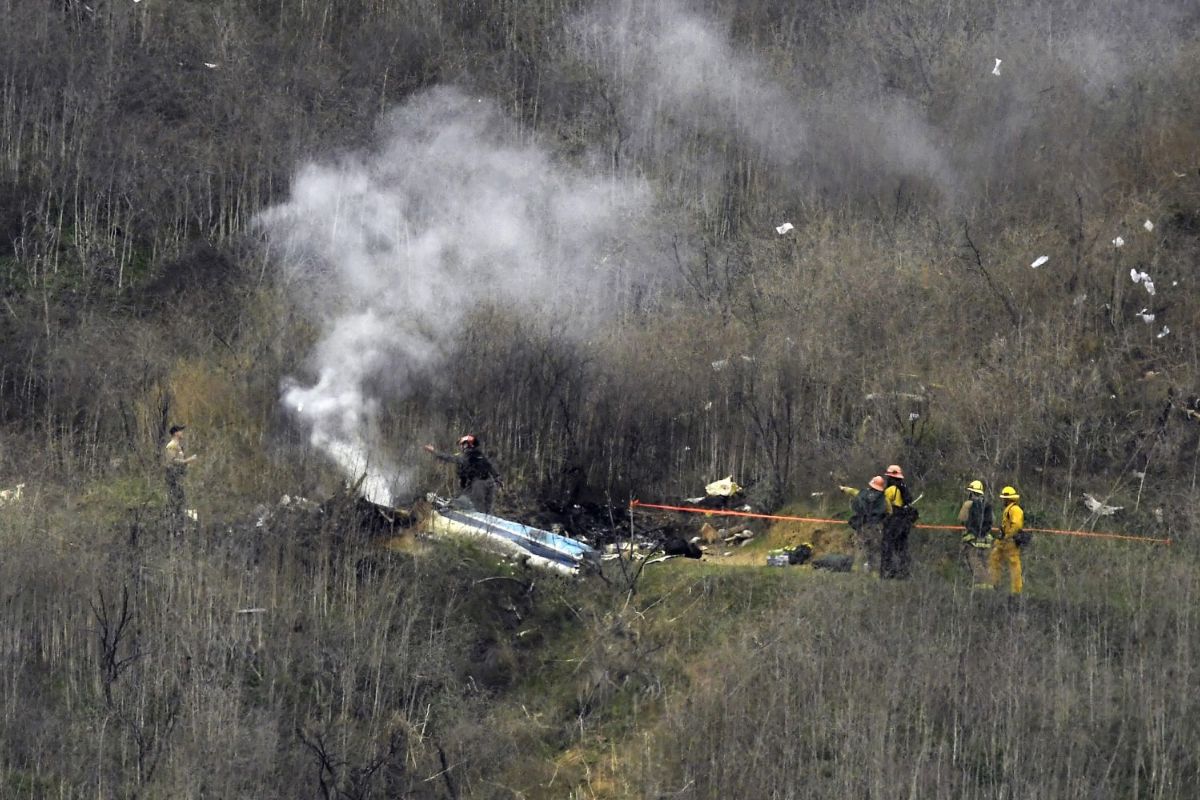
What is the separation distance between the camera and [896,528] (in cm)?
1691

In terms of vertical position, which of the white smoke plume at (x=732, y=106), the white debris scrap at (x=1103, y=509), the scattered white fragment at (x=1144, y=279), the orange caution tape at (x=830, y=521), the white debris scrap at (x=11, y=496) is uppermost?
the white smoke plume at (x=732, y=106)

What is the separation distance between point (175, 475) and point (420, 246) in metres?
6.15

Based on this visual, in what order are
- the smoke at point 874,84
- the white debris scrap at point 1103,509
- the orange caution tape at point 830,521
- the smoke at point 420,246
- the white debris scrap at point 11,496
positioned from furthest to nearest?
the smoke at point 874,84, the smoke at point 420,246, the white debris scrap at point 11,496, the white debris scrap at point 1103,509, the orange caution tape at point 830,521

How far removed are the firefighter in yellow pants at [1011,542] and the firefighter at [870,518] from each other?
3.49ft

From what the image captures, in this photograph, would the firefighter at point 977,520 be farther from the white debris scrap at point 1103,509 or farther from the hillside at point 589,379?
the white debris scrap at point 1103,509

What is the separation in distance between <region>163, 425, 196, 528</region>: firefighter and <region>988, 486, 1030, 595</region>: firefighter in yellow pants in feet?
25.6

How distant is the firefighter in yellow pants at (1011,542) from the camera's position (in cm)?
1642

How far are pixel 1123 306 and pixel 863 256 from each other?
11.3 feet

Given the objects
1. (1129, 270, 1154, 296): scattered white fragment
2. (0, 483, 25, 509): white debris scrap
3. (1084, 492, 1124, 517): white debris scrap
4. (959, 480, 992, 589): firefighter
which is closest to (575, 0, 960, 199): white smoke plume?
(1129, 270, 1154, 296): scattered white fragment

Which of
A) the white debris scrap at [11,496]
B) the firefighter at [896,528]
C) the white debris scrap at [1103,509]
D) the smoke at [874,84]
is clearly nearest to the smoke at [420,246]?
the smoke at [874,84]

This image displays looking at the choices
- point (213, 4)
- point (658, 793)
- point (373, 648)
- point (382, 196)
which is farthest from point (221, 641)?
point (213, 4)

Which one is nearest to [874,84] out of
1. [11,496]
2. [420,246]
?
[420,246]

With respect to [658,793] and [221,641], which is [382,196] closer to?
[221,641]

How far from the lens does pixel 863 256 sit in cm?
2284
